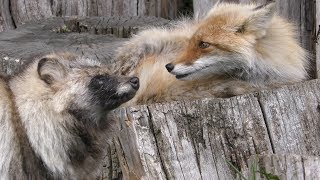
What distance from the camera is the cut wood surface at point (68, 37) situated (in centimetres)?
578

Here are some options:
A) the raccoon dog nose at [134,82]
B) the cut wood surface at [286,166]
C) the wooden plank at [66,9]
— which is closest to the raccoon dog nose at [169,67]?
the raccoon dog nose at [134,82]

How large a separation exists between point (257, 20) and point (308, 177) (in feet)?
4.73

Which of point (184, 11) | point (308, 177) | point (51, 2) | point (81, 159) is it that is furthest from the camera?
point (184, 11)

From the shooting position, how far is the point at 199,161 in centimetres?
464

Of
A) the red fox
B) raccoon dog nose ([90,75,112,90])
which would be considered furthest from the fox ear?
raccoon dog nose ([90,75,112,90])

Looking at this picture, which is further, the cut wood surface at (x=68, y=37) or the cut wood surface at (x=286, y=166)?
the cut wood surface at (x=68, y=37)

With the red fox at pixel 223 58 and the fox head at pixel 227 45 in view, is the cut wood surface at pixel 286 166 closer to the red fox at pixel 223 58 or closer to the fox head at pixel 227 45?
the red fox at pixel 223 58

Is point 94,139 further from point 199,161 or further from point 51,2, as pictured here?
point 51,2

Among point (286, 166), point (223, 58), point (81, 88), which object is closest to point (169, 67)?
point (223, 58)

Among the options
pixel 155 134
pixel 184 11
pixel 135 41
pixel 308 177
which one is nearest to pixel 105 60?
pixel 135 41

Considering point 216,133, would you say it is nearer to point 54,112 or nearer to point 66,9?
point 54,112

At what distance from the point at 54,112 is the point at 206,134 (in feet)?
3.21

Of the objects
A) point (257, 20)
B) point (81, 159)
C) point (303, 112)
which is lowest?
point (81, 159)

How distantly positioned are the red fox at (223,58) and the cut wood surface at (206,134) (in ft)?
0.89
